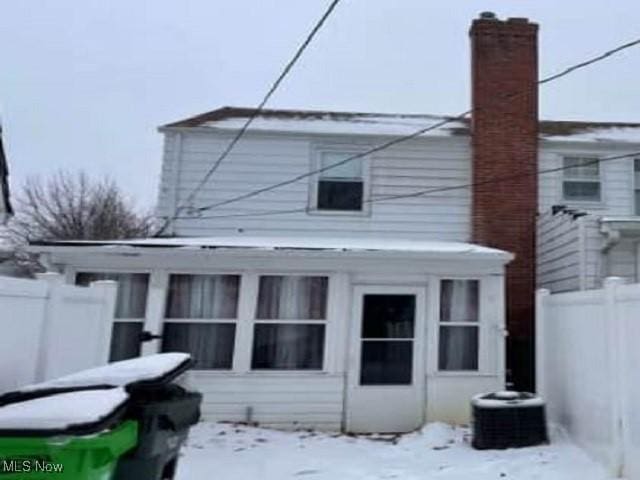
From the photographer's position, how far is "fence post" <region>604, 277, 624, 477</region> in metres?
6.14

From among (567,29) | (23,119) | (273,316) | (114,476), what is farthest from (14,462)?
(23,119)

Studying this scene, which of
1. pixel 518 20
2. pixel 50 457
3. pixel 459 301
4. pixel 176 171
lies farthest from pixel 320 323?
pixel 518 20

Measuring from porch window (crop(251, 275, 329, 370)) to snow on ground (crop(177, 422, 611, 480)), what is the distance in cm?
108

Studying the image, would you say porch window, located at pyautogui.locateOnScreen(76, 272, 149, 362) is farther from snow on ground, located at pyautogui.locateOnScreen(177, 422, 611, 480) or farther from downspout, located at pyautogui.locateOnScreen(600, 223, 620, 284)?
downspout, located at pyautogui.locateOnScreen(600, 223, 620, 284)

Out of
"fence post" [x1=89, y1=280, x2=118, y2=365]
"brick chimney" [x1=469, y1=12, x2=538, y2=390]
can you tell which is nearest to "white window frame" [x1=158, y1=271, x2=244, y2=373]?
"fence post" [x1=89, y1=280, x2=118, y2=365]

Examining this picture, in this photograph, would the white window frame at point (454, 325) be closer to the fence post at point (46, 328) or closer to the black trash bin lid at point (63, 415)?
the fence post at point (46, 328)

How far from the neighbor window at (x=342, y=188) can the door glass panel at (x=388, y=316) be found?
3178 mm

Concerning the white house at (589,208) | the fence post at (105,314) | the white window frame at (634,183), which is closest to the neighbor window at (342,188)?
the white house at (589,208)

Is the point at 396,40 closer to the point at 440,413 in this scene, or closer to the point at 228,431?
the point at 440,413

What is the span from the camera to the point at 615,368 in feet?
20.6

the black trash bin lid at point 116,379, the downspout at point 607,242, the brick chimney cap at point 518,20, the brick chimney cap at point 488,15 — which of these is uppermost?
the brick chimney cap at point 488,15

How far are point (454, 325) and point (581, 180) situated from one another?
5112 millimetres

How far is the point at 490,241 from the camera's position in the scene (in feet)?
39.2

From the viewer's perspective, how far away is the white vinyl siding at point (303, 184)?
41.2ft
